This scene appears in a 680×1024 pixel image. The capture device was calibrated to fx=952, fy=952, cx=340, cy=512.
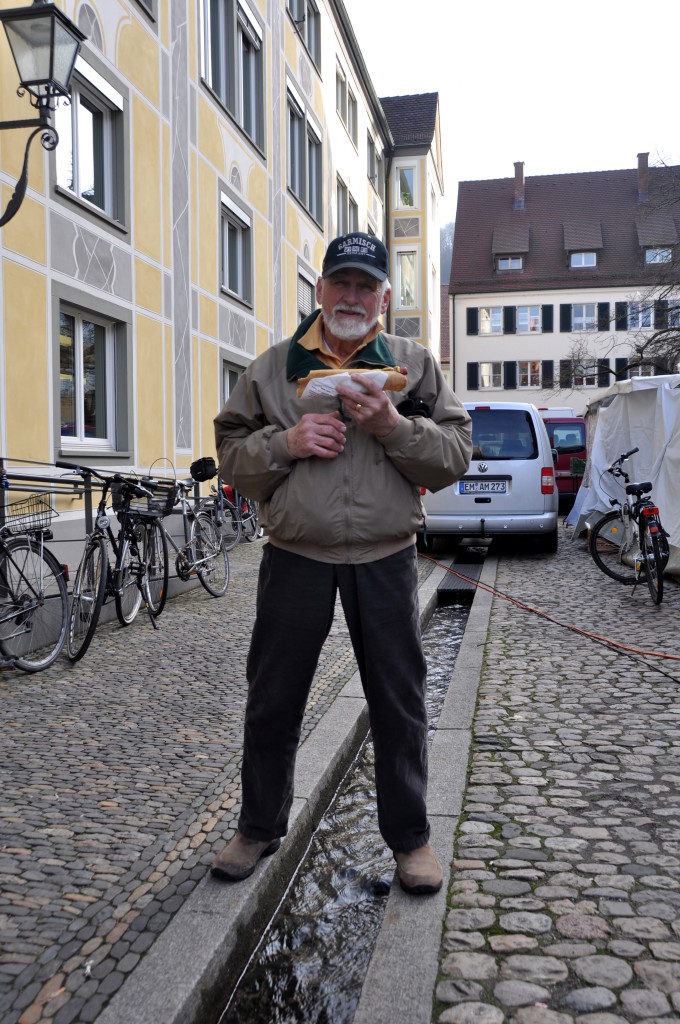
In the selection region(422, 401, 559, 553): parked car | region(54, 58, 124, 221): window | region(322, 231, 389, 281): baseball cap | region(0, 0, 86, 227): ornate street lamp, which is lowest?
region(422, 401, 559, 553): parked car

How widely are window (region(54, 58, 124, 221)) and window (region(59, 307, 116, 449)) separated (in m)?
1.34

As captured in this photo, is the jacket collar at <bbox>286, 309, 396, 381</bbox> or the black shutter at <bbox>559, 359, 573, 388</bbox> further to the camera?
the black shutter at <bbox>559, 359, 573, 388</bbox>

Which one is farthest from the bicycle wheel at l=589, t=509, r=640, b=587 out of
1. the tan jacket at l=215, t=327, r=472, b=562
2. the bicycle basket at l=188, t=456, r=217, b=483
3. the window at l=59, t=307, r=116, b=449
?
the tan jacket at l=215, t=327, r=472, b=562

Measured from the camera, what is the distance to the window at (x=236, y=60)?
14659mm

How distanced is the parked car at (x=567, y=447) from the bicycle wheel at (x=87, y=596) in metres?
10.0

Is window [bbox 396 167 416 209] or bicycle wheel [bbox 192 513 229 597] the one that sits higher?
window [bbox 396 167 416 209]

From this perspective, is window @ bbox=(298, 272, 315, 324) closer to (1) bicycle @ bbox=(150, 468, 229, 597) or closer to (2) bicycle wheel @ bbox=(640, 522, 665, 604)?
(1) bicycle @ bbox=(150, 468, 229, 597)

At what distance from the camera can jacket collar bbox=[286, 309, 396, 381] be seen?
2848 mm

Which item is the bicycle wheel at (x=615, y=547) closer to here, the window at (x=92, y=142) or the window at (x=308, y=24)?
the window at (x=92, y=142)

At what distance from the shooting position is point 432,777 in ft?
12.9

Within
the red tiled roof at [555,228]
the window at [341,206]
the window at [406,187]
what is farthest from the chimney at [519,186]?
the window at [341,206]

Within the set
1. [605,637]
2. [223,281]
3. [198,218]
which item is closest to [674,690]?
[605,637]

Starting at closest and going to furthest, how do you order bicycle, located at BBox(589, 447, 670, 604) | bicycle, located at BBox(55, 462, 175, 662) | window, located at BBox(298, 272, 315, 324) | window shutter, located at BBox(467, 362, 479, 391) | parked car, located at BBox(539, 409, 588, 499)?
→ bicycle, located at BBox(55, 462, 175, 662), bicycle, located at BBox(589, 447, 670, 604), parked car, located at BBox(539, 409, 588, 499), window, located at BBox(298, 272, 315, 324), window shutter, located at BBox(467, 362, 479, 391)

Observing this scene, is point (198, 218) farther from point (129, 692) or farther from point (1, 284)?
point (129, 692)
